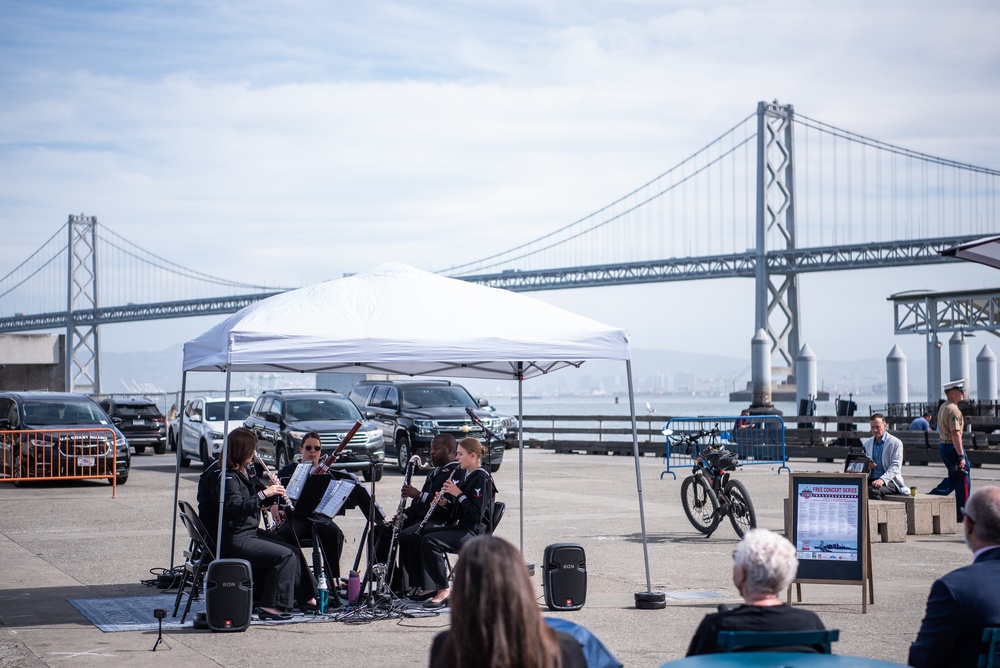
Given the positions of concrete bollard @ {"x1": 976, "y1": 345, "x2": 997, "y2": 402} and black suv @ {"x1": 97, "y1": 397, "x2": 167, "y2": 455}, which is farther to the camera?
concrete bollard @ {"x1": 976, "y1": 345, "x2": 997, "y2": 402}

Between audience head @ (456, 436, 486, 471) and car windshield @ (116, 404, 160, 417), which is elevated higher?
car windshield @ (116, 404, 160, 417)

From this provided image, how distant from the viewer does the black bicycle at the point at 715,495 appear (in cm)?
1318

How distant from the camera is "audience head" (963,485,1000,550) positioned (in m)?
4.79

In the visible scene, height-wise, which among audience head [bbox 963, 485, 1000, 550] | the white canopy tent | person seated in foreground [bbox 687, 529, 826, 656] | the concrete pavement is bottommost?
the concrete pavement

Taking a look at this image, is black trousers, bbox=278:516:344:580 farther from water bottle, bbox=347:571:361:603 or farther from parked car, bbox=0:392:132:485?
parked car, bbox=0:392:132:485

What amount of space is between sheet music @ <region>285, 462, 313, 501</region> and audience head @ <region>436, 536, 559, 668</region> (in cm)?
582

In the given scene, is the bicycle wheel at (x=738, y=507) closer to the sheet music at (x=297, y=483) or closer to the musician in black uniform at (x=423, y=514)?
the musician in black uniform at (x=423, y=514)

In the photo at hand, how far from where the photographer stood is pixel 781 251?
262ft

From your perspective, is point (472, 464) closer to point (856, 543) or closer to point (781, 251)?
point (856, 543)

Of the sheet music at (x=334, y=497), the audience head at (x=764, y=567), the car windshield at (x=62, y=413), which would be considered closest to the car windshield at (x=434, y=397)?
the car windshield at (x=62, y=413)

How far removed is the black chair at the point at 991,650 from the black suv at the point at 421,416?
1871 cm

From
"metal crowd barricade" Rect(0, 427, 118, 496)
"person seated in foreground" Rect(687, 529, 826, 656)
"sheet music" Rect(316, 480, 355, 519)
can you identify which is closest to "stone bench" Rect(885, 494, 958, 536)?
"sheet music" Rect(316, 480, 355, 519)

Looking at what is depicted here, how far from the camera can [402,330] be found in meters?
9.17

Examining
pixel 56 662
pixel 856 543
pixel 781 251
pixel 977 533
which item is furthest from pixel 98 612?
pixel 781 251
